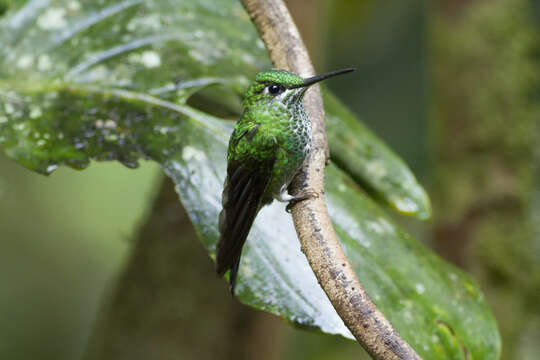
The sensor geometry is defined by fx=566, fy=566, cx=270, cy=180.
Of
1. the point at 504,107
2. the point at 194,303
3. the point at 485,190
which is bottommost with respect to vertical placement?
the point at 194,303

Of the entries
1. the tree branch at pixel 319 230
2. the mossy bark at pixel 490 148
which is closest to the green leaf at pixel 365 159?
the tree branch at pixel 319 230

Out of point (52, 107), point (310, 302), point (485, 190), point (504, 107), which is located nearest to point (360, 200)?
point (310, 302)

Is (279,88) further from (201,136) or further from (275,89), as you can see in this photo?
(201,136)

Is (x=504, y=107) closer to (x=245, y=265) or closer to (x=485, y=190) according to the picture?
(x=485, y=190)

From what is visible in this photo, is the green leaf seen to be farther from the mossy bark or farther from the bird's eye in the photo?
the mossy bark

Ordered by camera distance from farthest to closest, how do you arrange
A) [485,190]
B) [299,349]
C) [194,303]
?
1. [299,349]
2. [485,190]
3. [194,303]

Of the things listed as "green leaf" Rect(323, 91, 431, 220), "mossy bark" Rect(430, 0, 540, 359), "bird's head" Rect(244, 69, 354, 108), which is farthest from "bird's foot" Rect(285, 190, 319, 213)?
"mossy bark" Rect(430, 0, 540, 359)
